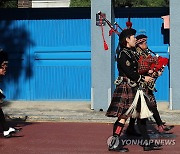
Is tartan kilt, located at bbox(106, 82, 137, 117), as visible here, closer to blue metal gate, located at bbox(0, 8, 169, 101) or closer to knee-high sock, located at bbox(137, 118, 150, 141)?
knee-high sock, located at bbox(137, 118, 150, 141)

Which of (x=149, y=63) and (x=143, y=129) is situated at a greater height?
(x=149, y=63)

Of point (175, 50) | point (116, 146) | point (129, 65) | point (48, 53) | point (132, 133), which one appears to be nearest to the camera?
point (129, 65)

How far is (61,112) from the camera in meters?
13.1

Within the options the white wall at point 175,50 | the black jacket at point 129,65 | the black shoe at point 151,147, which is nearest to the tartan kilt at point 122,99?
the black jacket at point 129,65

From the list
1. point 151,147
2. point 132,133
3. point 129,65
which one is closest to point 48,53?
point 132,133

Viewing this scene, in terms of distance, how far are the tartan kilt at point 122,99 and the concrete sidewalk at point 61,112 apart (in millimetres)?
3322

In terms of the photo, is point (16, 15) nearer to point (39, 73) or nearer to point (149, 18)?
point (39, 73)

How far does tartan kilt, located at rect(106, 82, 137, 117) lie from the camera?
8.79 m

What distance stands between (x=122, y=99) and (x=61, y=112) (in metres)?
4.54

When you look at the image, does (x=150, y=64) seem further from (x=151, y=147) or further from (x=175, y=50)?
(x=175, y=50)

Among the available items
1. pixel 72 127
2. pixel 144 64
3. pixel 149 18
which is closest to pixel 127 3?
pixel 149 18

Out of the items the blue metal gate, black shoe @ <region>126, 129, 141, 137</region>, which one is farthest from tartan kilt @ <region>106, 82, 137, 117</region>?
the blue metal gate

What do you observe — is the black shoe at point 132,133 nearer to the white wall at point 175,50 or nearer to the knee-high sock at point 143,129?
the knee-high sock at point 143,129

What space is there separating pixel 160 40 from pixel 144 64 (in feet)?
18.8
